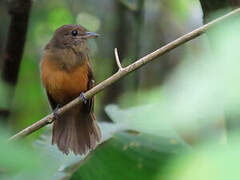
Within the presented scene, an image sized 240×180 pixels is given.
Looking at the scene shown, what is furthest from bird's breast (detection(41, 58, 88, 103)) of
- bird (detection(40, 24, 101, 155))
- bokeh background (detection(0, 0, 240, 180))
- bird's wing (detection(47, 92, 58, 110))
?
bokeh background (detection(0, 0, 240, 180))

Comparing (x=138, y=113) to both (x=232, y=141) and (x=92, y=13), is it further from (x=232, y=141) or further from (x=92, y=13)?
(x=92, y=13)

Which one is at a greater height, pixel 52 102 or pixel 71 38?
pixel 71 38

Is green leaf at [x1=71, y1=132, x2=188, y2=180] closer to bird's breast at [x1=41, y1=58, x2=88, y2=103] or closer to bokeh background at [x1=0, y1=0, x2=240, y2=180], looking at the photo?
bokeh background at [x1=0, y1=0, x2=240, y2=180]

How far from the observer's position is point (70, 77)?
396 centimetres

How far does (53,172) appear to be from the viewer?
86.0 inches

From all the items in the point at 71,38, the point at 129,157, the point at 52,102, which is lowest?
the point at 52,102

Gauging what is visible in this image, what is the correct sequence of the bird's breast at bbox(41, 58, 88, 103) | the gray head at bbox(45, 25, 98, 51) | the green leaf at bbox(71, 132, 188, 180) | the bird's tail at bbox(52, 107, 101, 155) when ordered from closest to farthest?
1. the green leaf at bbox(71, 132, 188, 180)
2. the bird's tail at bbox(52, 107, 101, 155)
3. the bird's breast at bbox(41, 58, 88, 103)
4. the gray head at bbox(45, 25, 98, 51)

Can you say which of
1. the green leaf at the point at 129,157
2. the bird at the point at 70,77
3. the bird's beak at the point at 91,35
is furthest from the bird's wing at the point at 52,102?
the green leaf at the point at 129,157

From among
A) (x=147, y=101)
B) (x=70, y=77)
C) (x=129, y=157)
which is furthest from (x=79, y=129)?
(x=129, y=157)

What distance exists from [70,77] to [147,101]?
2.80ft

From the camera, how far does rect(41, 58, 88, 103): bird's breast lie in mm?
3949

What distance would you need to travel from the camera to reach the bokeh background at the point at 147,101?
599mm

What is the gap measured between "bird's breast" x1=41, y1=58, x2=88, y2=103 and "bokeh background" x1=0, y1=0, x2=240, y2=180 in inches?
19.0

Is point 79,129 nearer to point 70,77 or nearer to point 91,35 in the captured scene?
point 70,77
